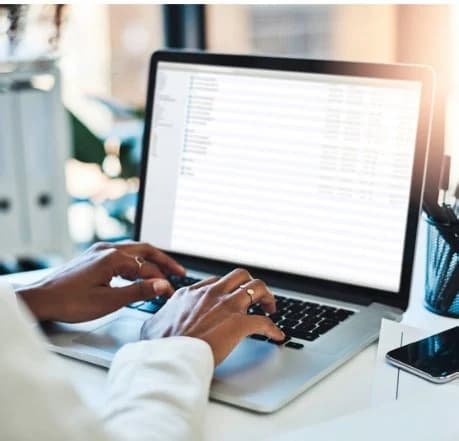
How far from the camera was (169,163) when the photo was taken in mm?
1151

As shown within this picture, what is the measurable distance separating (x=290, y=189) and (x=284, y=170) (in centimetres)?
3

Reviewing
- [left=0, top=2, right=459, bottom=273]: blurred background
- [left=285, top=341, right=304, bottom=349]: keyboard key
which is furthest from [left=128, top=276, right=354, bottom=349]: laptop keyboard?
[left=0, top=2, right=459, bottom=273]: blurred background

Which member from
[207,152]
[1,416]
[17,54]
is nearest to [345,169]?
[207,152]

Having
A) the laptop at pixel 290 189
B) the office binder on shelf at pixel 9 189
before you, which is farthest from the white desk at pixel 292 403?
the office binder on shelf at pixel 9 189

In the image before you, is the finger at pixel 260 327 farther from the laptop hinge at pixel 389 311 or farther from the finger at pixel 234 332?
the laptop hinge at pixel 389 311

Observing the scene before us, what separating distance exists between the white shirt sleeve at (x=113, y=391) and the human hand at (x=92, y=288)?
216 mm

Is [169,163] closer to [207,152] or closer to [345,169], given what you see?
[207,152]

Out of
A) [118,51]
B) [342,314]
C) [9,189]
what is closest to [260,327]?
[342,314]

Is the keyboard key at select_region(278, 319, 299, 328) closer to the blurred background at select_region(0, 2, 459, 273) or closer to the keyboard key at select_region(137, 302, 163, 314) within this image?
the keyboard key at select_region(137, 302, 163, 314)

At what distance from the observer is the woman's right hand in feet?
2.64

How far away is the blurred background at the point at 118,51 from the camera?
79.6 inches

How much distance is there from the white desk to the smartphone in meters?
0.03

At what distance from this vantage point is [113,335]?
92 cm

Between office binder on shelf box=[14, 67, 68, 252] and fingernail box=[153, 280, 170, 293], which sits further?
office binder on shelf box=[14, 67, 68, 252]
